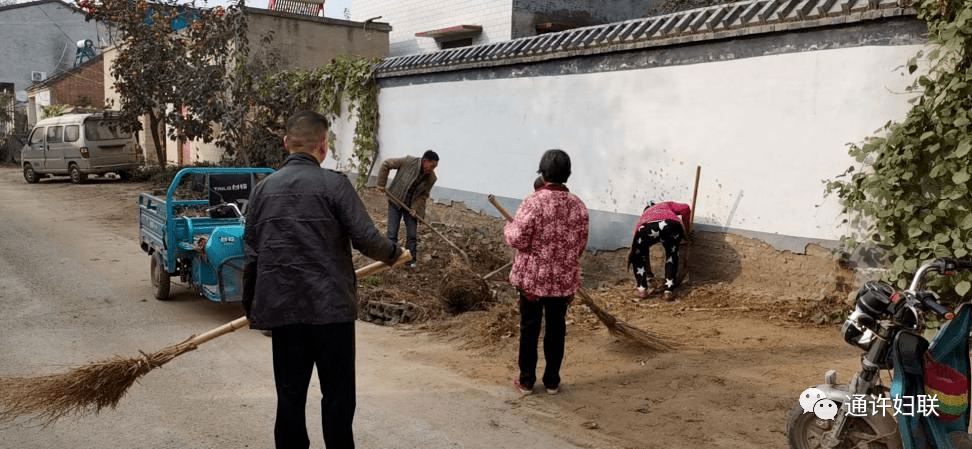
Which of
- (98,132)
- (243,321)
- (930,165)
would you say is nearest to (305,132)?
(243,321)

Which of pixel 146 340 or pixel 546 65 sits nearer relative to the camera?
pixel 146 340

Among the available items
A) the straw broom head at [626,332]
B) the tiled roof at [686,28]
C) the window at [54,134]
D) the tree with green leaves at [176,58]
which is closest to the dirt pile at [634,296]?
the straw broom head at [626,332]

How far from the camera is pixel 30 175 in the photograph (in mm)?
21547

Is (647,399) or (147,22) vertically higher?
(147,22)

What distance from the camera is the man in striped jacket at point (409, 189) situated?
9.70 m

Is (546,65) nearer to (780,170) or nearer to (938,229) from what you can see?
(780,170)

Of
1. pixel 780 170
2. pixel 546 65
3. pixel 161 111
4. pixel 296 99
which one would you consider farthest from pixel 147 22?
pixel 780 170

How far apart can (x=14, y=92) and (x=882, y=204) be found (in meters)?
39.6

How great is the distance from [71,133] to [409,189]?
14.3 meters

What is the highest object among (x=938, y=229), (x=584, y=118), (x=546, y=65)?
(x=546, y=65)

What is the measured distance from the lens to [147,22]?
17000 mm

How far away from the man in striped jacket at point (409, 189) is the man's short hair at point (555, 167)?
4508 millimetres

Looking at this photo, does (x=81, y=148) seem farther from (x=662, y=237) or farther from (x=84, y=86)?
(x=662, y=237)

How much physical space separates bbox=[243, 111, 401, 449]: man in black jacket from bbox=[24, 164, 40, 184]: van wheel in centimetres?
2105
